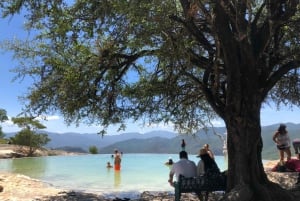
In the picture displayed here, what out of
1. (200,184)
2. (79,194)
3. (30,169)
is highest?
(200,184)

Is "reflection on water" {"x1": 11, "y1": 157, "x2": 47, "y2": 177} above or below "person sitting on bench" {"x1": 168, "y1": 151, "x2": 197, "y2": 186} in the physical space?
below

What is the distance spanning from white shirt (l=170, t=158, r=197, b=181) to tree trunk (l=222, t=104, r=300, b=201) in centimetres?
75

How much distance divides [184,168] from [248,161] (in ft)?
4.14

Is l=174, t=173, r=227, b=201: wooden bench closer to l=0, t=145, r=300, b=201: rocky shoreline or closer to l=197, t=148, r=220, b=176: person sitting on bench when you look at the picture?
l=197, t=148, r=220, b=176: person sitting on bench

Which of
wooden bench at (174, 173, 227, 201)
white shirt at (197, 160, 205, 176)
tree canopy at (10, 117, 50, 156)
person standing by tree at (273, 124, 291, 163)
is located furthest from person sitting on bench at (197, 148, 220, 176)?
tree canopy at (10, 117, 50, 156)

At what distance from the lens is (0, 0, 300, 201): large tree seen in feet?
27.0

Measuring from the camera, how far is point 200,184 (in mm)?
8758

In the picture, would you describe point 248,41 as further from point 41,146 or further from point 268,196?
point 41,146

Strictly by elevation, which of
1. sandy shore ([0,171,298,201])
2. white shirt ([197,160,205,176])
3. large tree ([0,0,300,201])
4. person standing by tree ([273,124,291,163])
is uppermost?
large tree ([0,0,300,201])

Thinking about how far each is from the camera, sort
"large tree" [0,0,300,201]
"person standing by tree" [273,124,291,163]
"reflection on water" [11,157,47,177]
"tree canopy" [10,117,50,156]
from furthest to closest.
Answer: "tree canopy" [10,117,50,156]
"reflection on water" [11,157,47,177]
"person standing by tree" [273,124,291,163]
"large tree" [0,0,300,201]

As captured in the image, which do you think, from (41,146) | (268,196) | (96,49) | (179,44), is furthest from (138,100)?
(41,146)

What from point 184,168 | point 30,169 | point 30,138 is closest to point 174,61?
point 184,168

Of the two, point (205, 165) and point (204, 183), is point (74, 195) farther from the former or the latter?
point (204, 183)

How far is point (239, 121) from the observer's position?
8.65m
